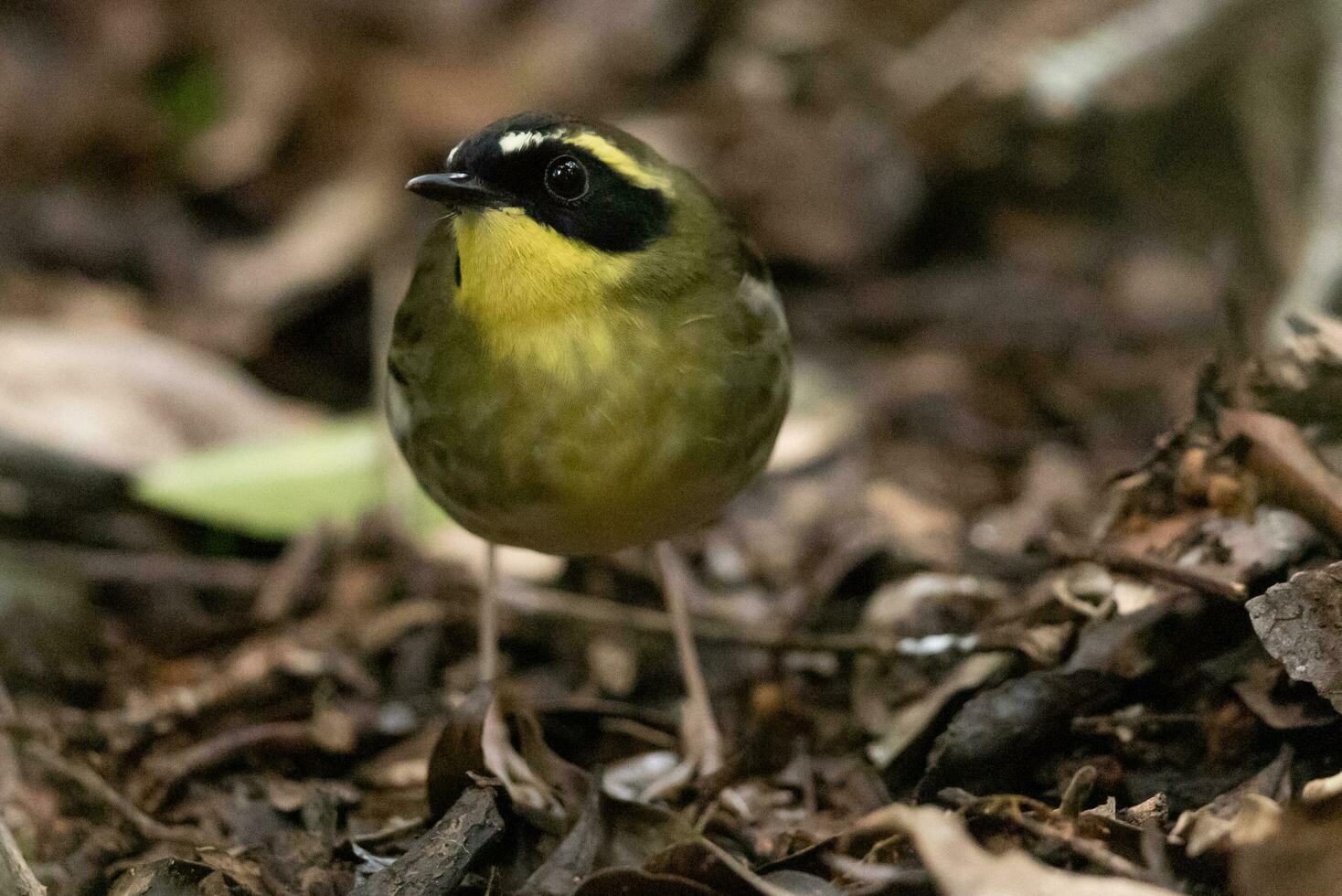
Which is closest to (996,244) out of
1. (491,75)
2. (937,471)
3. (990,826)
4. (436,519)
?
(937,471)

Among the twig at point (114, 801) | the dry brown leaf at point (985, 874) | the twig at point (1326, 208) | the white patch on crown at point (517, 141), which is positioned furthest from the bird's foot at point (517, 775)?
the twig at point (1326, 208)

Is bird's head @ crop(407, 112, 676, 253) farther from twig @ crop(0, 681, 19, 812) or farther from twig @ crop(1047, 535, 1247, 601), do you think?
twig @ crop(0, 681, 19, 812)

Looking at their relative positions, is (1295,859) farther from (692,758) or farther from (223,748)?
(223,748)

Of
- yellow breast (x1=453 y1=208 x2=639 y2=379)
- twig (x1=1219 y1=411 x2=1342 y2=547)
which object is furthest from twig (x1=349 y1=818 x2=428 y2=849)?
twig (x1=1219 y1=411 x2=1342 y2=547)

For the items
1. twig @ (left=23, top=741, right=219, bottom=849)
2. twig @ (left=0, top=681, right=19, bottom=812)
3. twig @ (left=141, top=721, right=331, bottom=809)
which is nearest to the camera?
twig @ (left=23, top=741, right=219, bottom=849)

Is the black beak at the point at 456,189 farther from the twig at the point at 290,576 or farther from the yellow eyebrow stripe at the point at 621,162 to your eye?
the twig at the point at 290,576

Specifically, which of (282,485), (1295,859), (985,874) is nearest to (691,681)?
(282,485)

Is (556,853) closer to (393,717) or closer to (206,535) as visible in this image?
(393,717)
